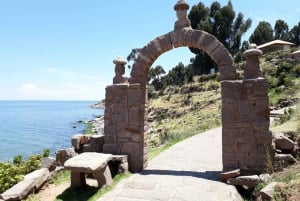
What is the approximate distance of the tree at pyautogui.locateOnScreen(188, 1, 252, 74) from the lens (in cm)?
3935

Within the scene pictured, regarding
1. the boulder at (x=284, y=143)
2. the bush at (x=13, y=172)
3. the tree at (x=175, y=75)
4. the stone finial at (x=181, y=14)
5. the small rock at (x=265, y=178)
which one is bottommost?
the bush at (x=13, y=172)

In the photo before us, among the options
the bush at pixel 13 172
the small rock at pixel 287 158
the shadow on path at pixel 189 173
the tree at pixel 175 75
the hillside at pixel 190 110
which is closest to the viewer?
the small rock at pixel 287 158

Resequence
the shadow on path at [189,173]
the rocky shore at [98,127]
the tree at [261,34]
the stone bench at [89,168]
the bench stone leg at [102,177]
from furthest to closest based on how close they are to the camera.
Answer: the tree at [261,34] → the rocky shore at [98,127] → the shadow on path at [189,173] → the bench stone leg at [102,177] → the stone bench at [89,168]

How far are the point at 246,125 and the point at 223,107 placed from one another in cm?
69

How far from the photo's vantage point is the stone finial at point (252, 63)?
24.0 feet

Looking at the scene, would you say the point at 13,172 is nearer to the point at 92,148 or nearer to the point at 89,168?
the point at 92,148

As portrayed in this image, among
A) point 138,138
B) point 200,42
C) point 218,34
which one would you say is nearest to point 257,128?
point 200,42

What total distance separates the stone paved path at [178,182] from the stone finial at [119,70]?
259 centimetres

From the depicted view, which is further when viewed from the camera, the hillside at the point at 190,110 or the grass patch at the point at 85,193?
the hillside at the point at 190,110

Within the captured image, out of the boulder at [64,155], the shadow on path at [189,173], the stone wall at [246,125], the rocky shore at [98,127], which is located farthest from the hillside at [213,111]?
the rocky shore at [98,127]

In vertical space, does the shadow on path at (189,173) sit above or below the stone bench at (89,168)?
below

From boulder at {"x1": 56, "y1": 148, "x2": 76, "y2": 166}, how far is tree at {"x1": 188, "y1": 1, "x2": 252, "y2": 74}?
31.2 m

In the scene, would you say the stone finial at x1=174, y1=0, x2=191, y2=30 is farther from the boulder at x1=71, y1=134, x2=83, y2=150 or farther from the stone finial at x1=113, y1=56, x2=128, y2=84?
the boulder at x1=71, y1=134, x2=83, y2=150

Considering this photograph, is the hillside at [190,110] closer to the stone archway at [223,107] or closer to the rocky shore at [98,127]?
the rocky shore at [98,127]
